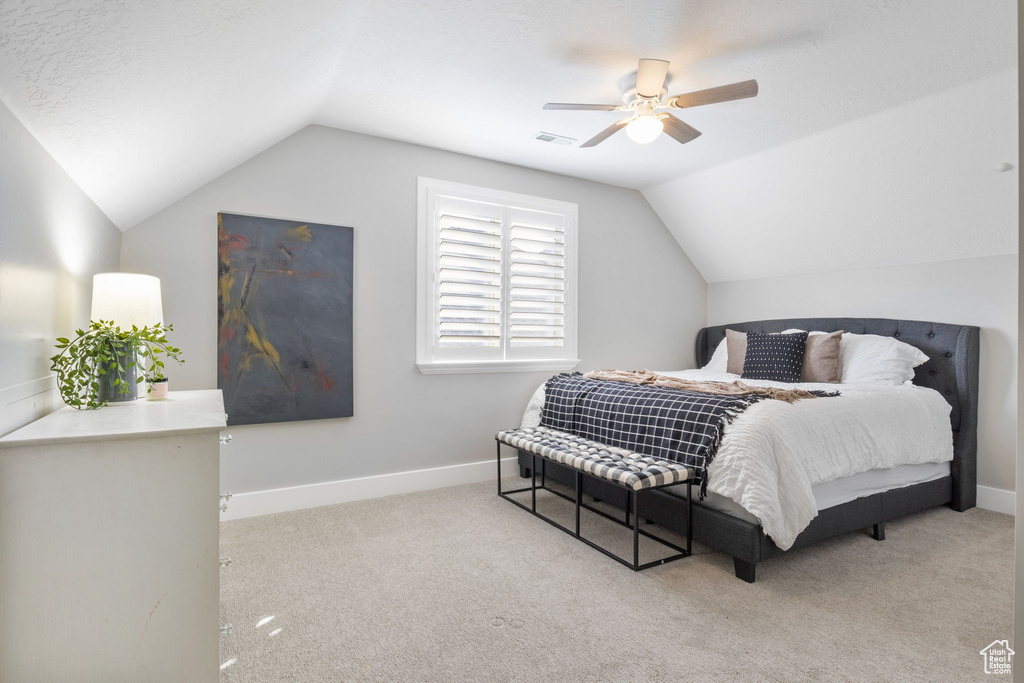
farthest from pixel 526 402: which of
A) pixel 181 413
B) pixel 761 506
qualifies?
pixel 181 413

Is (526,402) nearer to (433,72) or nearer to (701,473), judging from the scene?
(701,473)

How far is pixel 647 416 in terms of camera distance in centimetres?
288

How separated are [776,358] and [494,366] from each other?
212 centimetres

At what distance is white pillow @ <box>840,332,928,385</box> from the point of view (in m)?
3.46

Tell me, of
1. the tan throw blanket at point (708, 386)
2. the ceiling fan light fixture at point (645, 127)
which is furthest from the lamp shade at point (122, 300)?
the tan throw blanket at point (708, 386)

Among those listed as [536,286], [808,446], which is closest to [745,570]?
[808,446]

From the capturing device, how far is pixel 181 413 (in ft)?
5.03

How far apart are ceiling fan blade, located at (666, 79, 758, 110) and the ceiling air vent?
1.14 metres

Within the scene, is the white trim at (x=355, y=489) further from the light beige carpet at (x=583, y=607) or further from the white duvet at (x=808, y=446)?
the white duvet at (x=808, y=446)

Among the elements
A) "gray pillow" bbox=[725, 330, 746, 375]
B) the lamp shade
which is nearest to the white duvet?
"gray pillow" bbox=[725, 330, 746, 375]

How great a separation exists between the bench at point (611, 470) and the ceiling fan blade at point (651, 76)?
1.80 m

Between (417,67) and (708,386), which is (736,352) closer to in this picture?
(708,386)

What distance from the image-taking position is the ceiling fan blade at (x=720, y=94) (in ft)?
7.43

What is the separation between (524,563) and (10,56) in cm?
247
